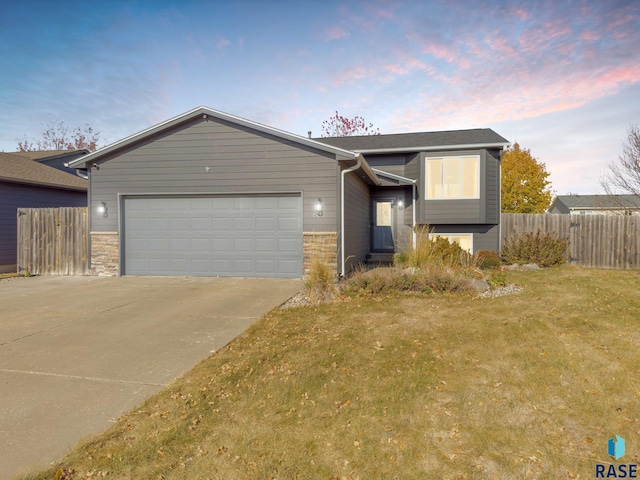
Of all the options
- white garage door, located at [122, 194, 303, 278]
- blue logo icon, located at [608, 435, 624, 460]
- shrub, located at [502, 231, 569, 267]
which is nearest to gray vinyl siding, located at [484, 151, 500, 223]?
shrub, located at [502, 231, 569, 267]

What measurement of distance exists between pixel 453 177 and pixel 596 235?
5.39m

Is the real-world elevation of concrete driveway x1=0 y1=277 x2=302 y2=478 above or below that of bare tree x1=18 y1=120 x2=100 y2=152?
below

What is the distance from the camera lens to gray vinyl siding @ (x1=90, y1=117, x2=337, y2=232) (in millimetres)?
9859

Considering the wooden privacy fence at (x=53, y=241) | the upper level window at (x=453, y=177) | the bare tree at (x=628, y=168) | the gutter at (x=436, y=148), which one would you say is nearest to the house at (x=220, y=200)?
the wooden privacy fence at (x=53, y=241)

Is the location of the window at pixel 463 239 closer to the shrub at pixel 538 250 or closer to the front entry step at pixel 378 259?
the shrub at pixel 538 250

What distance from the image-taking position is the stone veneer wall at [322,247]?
32.0 ft

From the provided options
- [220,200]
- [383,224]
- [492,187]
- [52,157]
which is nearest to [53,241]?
[220,200]

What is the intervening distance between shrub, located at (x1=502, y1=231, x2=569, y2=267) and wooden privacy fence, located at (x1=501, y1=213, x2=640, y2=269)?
580mm

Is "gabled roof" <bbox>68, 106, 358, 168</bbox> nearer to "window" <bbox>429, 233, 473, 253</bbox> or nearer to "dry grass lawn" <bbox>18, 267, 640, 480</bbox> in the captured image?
"dry grass lawn" <bbox>18, 267, 640, 480</bbox>

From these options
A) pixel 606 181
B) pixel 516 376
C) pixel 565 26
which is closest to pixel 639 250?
pixel 606 181

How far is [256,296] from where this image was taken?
7.86m

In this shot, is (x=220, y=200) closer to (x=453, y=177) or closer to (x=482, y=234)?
(x=453, y=177)

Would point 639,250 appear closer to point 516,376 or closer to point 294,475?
point 516,376

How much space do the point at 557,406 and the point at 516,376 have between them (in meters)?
0.57
